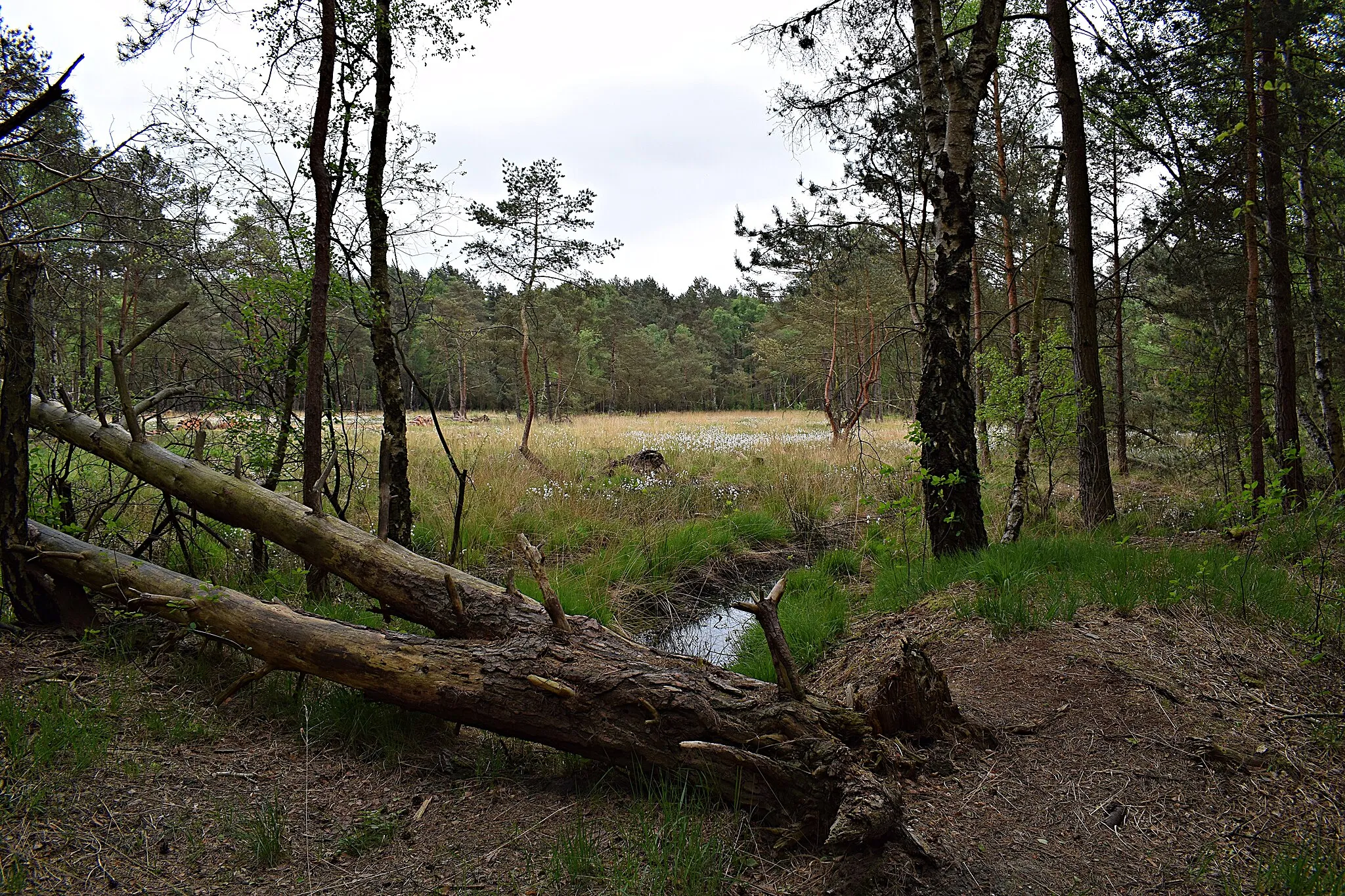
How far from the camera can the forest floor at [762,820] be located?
239 centimetres

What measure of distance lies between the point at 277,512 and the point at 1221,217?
9963 mm

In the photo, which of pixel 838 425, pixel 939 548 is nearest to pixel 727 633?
pixel 939 548

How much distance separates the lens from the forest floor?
2.39 metres

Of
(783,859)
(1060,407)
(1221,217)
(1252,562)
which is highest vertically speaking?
(1221,217)

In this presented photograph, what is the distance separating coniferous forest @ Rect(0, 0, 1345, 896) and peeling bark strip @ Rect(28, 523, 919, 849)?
0.9 inches

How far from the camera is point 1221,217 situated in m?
7.36

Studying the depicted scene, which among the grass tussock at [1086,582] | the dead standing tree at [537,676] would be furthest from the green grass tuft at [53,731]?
the grass tussock at [1086,582]

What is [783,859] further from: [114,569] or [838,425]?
[838,425]

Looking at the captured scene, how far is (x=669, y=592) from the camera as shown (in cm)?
764

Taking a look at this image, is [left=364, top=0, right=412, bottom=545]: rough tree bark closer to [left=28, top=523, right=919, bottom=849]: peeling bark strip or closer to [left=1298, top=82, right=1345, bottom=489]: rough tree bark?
[left=28, top=523, right=919, bottom=849]: peeling bark strip

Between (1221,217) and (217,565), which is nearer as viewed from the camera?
(217,565)

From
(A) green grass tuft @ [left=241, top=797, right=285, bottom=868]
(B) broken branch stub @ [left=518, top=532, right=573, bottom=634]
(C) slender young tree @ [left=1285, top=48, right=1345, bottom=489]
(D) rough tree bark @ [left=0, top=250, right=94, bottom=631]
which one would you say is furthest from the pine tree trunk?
(C) slender young tree @ [left=1285, top=48, right=1345, bottom=489]

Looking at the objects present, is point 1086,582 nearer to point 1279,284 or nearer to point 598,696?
point 598,696

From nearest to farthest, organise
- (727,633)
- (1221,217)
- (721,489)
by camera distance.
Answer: (727,633), (1221,217), (721,489)
